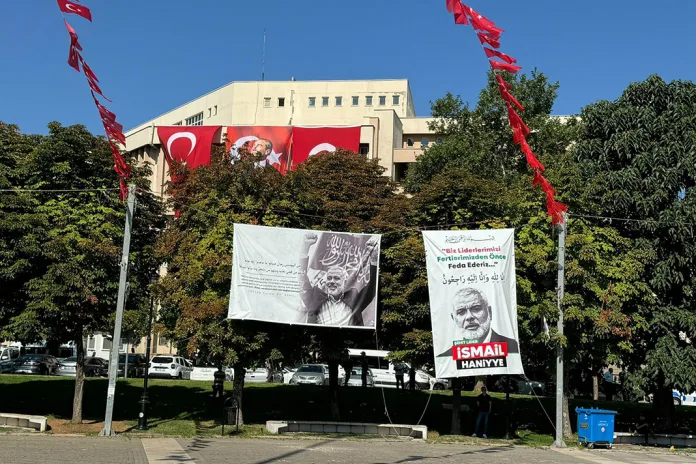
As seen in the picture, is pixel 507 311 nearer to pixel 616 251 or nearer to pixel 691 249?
pixel 616 251

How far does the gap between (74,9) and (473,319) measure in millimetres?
13476

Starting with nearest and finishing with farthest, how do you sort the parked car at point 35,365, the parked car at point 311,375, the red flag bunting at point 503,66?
1. the red flag bunting at point 503,66
2. the parked car at point 311,375
3. the parked car at point 35,365

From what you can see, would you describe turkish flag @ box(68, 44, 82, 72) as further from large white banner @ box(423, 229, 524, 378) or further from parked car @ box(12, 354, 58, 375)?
parked car @ box(12, 354, 58, 375)

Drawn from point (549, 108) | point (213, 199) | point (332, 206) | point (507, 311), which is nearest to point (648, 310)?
point (507, 311)

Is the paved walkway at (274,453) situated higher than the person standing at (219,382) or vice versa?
the person standing at (219,382)

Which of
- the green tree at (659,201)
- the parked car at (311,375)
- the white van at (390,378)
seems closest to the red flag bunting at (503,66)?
the green tree at (659,201)

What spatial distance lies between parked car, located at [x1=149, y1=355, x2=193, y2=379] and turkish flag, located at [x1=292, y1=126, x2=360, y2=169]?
20.1 metres

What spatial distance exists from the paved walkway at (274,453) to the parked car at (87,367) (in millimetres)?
22077

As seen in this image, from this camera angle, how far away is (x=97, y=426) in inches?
1013

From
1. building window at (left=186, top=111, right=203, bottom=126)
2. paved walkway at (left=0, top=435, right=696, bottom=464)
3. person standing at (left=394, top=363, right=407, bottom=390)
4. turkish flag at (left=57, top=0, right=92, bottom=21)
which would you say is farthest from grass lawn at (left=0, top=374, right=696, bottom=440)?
building window at (left=186, top=111, right=203, bottom=126)

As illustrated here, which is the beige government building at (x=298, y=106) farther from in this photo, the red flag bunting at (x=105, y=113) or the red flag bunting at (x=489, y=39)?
the red flag bunting at (x=489, y=39)

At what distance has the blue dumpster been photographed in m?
22.1

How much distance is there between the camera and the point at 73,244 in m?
24.6

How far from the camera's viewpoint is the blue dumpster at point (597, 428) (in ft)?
72.4
